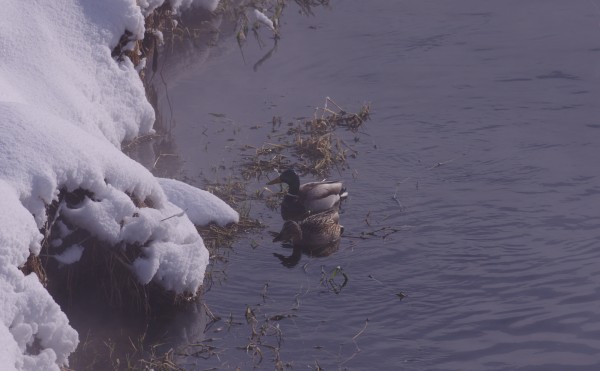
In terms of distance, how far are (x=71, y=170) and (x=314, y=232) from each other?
318 cm

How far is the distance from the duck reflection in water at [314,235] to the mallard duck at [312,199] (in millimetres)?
201

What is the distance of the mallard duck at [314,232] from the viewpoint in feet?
31.7

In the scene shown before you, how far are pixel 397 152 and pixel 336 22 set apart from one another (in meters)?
5.09

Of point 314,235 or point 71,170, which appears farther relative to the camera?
point 314,235

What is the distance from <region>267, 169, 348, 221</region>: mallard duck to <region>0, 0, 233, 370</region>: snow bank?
0.74 m

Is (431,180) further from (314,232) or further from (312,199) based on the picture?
(314,232)

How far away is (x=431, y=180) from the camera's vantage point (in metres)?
10.6

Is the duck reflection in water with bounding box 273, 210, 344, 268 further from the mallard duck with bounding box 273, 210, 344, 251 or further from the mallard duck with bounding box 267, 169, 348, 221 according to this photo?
the mallard duck with bounding box 267, 169, 348, 221

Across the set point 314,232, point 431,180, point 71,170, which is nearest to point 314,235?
point 314,232

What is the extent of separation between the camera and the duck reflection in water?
9.61m

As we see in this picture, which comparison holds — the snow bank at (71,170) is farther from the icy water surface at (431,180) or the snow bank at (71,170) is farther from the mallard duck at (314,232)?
the icy water surface at (431,180)

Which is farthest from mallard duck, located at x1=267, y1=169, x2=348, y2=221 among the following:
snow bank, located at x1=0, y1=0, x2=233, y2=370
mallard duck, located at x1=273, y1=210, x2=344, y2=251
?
snow bank, located at x1=0, y1=0, x2=233, y2=370

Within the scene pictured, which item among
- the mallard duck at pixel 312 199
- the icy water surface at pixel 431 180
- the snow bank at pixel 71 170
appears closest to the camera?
the snow bank at pixel 71 170

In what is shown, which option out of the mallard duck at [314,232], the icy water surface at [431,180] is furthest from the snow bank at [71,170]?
the icy water surface at [431,180]
